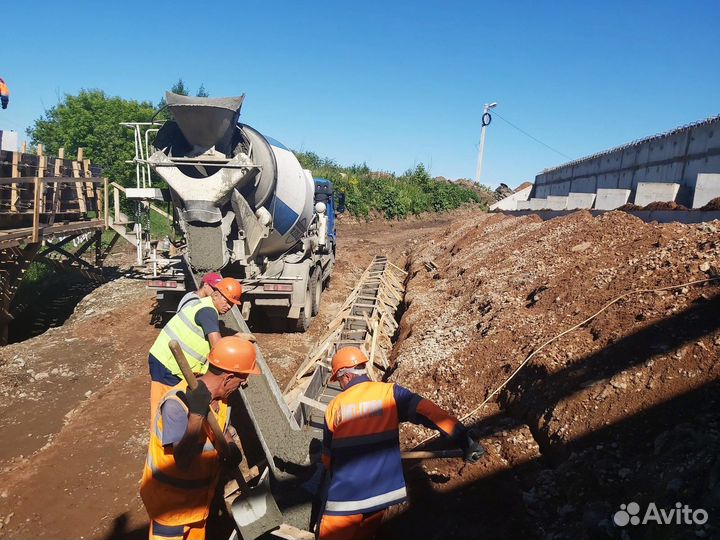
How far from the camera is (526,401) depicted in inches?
165

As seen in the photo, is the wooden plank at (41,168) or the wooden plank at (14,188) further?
the wooden plank at (41,168)

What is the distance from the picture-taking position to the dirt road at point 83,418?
381cm

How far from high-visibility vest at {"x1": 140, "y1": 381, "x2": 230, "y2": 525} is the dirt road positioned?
1.36 metres

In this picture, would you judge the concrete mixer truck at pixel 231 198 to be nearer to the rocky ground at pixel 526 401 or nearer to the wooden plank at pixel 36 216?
the rocky ground at pixel 526 401

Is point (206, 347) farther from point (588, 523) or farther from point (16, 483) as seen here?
point (588, 523)

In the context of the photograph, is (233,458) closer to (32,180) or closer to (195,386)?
(195,386)

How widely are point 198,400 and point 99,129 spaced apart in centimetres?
2643

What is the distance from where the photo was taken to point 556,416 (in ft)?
12.1

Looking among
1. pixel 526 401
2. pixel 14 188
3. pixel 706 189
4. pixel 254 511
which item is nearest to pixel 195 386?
pixel 254 511

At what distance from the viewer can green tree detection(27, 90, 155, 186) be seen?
22.6 meters

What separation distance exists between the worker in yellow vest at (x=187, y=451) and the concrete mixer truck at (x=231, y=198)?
3.92 meters

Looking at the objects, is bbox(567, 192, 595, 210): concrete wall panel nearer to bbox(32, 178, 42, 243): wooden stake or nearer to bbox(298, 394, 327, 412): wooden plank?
bbox(298, 394, 327, 412): wooden plank

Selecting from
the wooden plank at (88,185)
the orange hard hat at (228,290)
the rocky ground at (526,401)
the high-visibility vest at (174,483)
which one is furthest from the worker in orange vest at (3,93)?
the high-visibility vest at (174,483)

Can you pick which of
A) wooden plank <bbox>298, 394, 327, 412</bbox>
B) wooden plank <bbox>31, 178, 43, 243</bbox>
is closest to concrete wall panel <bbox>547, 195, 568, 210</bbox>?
wooden plank <bbox>298, 394, 327, 412</bbox>
